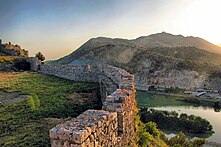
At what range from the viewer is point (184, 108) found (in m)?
43.5

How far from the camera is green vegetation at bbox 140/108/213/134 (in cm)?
3053

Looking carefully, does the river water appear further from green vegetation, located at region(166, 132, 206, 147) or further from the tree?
the tree

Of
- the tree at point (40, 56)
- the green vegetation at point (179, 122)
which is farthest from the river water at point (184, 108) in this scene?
the tree at point (40, 56)

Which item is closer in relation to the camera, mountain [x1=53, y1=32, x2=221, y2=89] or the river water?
the river water

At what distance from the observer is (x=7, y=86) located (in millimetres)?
11281

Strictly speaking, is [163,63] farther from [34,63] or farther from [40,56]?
[34,63]

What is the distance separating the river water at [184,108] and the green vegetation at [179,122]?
5.37 feet

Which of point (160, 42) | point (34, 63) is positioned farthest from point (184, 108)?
point (160, 42)

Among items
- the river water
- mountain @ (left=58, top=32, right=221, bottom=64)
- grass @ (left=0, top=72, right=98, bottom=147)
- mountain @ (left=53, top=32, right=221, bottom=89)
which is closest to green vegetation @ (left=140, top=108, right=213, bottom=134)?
the river water

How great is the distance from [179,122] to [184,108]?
12379 mm

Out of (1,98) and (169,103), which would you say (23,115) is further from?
(169,103)

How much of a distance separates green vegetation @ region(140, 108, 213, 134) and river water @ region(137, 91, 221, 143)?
5.37 feet

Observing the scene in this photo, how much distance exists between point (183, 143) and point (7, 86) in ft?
46.2

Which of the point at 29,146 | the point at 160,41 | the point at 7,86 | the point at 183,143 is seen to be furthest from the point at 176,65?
the point at 160,41
